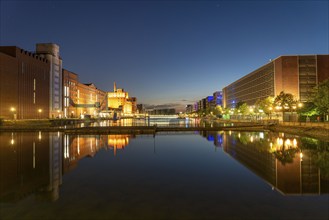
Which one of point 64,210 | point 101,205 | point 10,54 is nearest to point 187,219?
point 101,205

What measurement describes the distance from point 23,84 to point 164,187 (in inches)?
4288

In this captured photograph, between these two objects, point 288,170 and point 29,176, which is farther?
point 288,170

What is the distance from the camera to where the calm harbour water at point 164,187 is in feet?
40.5

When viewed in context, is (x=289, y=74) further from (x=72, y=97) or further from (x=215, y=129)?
(x=72, y=97)

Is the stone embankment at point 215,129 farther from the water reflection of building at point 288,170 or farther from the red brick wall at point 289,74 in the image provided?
the red brick wall at point 289,74

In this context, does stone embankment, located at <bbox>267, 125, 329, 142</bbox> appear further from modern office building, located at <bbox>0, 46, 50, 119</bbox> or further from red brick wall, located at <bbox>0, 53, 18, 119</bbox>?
modern office building, located at <bbox>0, 46, 50, 119</bbox>

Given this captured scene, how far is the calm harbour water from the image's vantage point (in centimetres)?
1235

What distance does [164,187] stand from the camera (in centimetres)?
1695

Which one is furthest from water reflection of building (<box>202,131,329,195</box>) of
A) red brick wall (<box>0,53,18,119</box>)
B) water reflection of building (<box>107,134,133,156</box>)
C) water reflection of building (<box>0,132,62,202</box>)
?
red brick wall (<box>0,53,18,119</box>)

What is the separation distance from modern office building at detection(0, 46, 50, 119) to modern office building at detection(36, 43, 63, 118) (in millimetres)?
3258

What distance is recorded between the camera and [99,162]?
2634 centimetres

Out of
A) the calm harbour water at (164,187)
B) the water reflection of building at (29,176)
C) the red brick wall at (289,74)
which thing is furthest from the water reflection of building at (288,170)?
the red brick wall at (289,74)

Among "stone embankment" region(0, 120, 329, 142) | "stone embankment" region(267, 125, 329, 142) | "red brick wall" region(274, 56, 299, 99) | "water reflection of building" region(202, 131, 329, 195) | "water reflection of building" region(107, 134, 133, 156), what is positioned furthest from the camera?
"red brick wall" region(274, 56, 299, 99)

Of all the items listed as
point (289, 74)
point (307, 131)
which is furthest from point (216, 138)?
point (289, 74)
